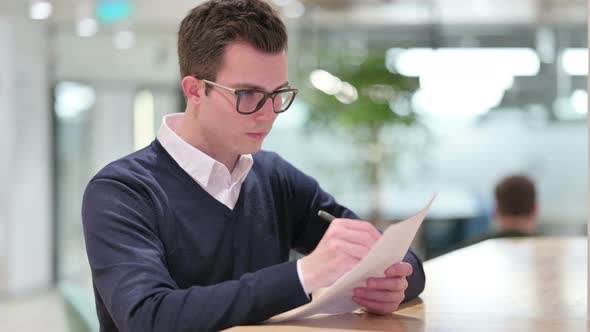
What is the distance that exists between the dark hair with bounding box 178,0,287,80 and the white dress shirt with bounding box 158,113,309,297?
13cm

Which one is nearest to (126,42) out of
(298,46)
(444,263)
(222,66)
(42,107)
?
(42,107)

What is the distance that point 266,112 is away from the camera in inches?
66.2

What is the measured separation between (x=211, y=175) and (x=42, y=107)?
8116mm

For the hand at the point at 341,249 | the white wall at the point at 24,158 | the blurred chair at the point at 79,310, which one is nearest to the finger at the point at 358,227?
the hand at the point at 341,249

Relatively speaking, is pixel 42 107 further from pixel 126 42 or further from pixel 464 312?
pixel 464 312

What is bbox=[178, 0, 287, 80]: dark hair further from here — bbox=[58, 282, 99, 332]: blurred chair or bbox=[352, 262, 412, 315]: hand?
bbox=[58, 282, 99, 332]: blurred chair

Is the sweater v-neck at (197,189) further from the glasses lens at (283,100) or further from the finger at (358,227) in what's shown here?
the finger at (358,227)

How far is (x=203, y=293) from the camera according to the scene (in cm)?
143

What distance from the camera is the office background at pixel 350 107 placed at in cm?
931

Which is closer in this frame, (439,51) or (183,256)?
(183,256)

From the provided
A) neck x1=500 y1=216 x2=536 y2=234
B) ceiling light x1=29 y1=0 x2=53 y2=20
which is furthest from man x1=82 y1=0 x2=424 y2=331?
ceiling light x1=29 y1=0 x2=53 y2=20

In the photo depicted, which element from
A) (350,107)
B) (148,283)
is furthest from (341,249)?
(350,107)

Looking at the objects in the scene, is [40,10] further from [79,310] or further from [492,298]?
[492,298]

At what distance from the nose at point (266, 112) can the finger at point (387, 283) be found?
34 cm
